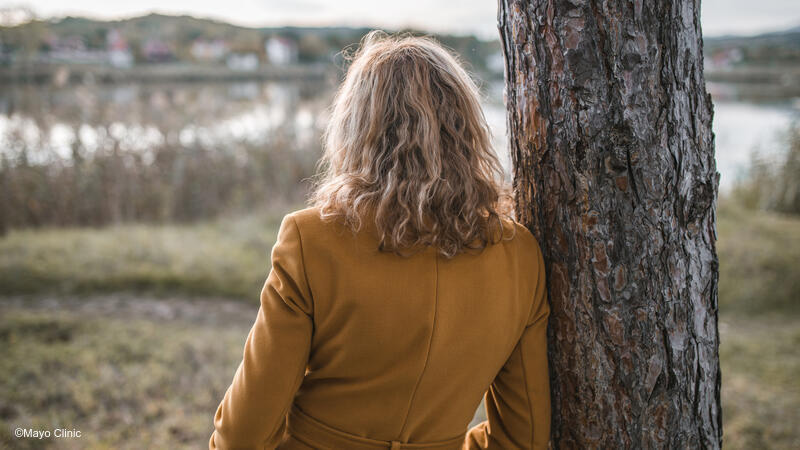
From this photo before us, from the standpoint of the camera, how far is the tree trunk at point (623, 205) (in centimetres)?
118

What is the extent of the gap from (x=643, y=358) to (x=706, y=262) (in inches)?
11.0

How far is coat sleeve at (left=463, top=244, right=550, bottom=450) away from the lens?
1.32 metres

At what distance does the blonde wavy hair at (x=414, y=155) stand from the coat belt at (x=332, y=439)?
0.46 meters

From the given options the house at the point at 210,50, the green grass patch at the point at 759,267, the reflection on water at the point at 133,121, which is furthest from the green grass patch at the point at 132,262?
the house at the point at 210,50

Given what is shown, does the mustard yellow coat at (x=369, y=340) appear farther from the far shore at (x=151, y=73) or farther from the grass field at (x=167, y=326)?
the far shore at (x=151, y=73)

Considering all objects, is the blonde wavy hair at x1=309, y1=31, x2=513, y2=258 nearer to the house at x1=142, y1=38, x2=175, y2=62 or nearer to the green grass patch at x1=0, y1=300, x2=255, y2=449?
the green grass patch at x1=0, y1=300, x2=255, y2=449

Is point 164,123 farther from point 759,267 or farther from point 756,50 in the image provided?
point 756,50

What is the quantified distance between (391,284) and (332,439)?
410 millimetres

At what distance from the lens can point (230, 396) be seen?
1197mm

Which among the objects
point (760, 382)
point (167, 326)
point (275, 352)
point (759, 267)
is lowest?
point (760, 382)

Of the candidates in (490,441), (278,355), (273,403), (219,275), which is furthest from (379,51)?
(219,275)

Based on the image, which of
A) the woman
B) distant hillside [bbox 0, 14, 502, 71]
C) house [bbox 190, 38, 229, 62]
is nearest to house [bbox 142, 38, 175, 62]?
distant hillside [bbox 0, 14, 502, 71]

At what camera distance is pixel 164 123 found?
22.7 ft

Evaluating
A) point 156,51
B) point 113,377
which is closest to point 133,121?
point 113,377
